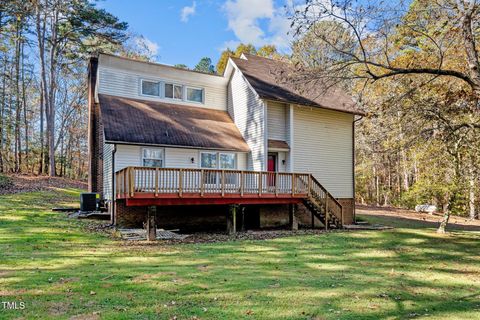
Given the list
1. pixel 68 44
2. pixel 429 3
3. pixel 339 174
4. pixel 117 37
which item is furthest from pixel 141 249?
pixel 68 44

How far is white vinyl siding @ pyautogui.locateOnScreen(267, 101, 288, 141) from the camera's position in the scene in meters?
17.5

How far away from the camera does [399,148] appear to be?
456 inches

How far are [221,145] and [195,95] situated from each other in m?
3.89

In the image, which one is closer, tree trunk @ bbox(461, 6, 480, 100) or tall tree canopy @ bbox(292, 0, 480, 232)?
tree trunk @ bbox(461, 6, 480, 100)

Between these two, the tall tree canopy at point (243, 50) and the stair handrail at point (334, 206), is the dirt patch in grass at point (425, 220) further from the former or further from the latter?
Result: the tall tree canopy at point (243, 50)

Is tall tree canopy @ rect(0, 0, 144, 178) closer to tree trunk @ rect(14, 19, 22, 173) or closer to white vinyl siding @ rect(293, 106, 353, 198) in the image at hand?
tree trunk @ rect(14, 19, 22, 173)

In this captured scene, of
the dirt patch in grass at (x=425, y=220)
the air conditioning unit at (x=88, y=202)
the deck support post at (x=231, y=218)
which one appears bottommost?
the dirt patch in grass at (x=425, y=220)

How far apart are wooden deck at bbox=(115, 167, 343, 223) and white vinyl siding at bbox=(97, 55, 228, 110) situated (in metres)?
5.23

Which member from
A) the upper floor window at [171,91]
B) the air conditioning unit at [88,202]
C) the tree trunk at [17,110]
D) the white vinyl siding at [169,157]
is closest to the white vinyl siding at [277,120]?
the white vinyl siding at [169,157]

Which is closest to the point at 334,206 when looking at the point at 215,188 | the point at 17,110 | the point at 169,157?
the point at 215,188

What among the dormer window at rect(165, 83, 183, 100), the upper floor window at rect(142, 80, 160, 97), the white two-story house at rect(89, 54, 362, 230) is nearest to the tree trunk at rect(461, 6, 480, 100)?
the white two-story house at rect(89, 54, 362, 230)

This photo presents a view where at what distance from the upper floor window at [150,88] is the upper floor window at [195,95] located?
1647mm

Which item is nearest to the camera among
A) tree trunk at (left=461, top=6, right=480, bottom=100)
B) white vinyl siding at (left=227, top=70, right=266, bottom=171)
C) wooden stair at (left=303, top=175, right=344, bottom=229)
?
tree trunk at (left=461, top=6, right=480, bottom=100)

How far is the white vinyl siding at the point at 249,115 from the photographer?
17234 millimetres
